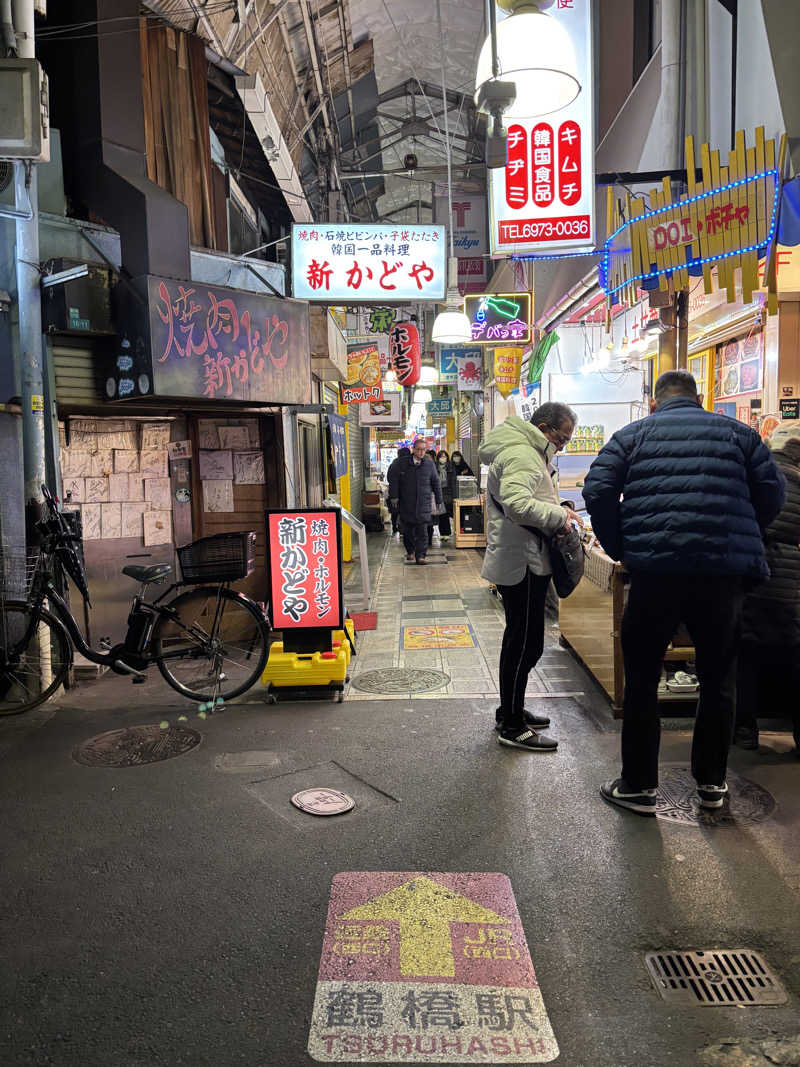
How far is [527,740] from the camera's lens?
5.18 metres

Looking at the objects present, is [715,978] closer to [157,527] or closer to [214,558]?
[214,558]

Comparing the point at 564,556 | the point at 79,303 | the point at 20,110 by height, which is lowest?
the point at 564,556

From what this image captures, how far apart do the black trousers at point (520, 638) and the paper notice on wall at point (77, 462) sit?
497cm

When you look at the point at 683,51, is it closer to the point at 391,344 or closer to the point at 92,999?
the point at 92,999

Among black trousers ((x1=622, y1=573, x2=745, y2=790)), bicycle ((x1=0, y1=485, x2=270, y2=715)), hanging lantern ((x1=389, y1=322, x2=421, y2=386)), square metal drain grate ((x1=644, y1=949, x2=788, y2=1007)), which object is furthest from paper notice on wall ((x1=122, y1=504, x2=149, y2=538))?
hanging lantern ((x1=389, y1=322, x2=421, y2=386))

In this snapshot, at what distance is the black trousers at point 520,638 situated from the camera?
5109 mm

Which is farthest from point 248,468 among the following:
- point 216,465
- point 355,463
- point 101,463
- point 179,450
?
point 355,463

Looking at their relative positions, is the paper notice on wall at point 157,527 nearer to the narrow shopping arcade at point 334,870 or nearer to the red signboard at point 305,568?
the red signboard at point 305,568

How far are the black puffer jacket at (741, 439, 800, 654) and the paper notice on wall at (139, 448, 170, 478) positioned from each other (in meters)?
6.28

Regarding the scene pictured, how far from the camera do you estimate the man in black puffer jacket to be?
3.85 meters

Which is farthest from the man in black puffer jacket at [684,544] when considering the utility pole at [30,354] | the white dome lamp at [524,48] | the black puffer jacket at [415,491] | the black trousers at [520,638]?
the black puffer jacket at [415,491]

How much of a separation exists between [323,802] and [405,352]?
15298 millimetres

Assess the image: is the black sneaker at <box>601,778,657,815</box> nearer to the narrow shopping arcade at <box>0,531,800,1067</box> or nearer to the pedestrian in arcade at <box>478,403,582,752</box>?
the narrow shopping arcade at <box>0,531,800,1067</box>

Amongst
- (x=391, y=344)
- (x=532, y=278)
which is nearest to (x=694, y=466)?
(x=532, y=278)
